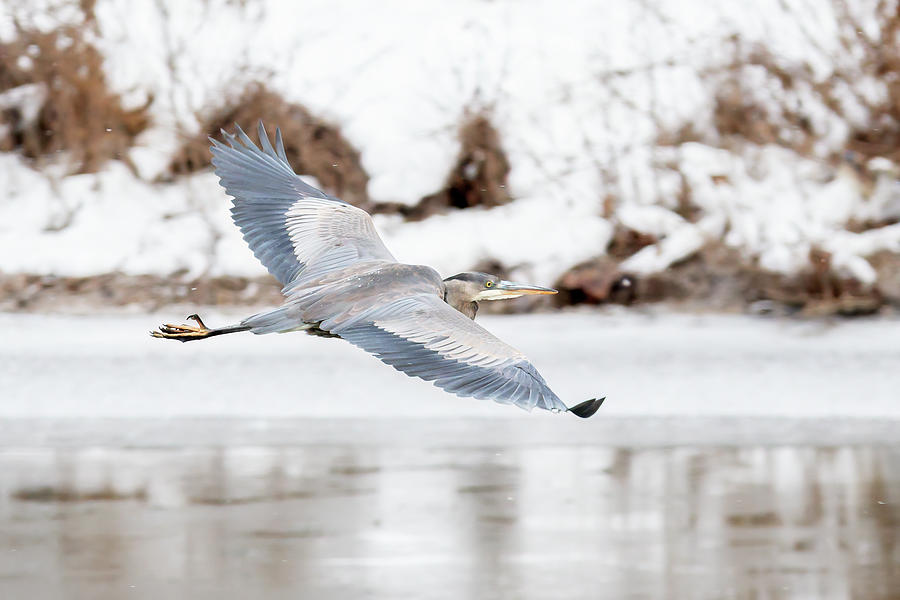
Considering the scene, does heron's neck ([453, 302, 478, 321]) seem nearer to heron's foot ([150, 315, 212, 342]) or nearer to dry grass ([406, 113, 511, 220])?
heron's foot ([150, 315, 212, 342])

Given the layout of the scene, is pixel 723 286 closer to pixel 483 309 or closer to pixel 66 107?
pixel 483 309

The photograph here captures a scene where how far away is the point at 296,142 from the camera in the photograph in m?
10.1

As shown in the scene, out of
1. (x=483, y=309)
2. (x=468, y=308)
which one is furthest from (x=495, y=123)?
(x=468, y=308)

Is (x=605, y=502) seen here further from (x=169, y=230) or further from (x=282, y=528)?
(x=169, y=230)

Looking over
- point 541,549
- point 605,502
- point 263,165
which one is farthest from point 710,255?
point 263,165

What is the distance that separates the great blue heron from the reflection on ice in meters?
1.30

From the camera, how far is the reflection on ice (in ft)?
17.9

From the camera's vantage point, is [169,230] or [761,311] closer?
[761,311]

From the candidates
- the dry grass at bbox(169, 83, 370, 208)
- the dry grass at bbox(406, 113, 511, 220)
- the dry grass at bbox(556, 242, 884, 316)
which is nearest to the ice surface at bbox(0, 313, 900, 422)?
the dry grass at bbox(556, 242, 884, 316)

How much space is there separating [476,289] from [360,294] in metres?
0.46

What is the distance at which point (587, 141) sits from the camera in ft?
33.0

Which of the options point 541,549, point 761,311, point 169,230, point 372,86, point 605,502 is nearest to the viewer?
point 541,549

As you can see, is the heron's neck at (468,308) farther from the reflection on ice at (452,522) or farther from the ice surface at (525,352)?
the ice surface at (525,352)

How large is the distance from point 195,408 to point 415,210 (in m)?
2.33
